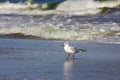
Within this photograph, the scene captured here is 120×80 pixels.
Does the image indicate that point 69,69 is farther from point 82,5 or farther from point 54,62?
point 82,5

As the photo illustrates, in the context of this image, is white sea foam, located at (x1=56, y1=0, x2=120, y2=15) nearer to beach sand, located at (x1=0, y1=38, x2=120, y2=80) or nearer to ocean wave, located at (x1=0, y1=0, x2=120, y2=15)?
ocean wave, located at (x1=0, y1=0, x2=120, y2=15)

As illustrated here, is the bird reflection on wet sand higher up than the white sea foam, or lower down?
higher up

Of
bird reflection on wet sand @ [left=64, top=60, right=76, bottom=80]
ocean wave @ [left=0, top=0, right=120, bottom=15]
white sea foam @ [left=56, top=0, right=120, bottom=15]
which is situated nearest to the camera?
bird reflection on wet sand @ [left=64, top=60, right=76, bottom=80]

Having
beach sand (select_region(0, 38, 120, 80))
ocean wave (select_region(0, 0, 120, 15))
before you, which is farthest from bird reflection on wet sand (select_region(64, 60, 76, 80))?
ocean wave (select_region(0, 0, 120, 15))

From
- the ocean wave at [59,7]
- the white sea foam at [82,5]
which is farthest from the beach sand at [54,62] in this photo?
the white sea foam at [82,5]

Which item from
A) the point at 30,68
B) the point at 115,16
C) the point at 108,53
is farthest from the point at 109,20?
the point at 30,68

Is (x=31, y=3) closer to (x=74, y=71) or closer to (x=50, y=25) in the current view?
(x=50, y=25)

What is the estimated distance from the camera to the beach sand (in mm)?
9469

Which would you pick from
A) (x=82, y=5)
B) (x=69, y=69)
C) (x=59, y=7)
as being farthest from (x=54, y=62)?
(x=59, y=7)

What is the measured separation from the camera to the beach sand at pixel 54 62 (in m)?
9.47

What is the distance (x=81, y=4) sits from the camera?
31234 millimetres

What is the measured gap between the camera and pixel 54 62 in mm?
11258

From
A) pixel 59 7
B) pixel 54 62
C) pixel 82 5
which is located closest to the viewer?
pixel 54 62

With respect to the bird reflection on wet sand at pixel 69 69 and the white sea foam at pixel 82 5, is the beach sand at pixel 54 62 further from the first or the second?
the white sea foam at pixel 82 5
